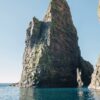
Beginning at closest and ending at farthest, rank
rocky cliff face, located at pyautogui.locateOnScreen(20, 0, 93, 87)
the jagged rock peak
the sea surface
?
the sea surface → rocky cliff face, located at pyautogui.locateOnScreen(20, 0, 93, 87) → the jagged rock peak

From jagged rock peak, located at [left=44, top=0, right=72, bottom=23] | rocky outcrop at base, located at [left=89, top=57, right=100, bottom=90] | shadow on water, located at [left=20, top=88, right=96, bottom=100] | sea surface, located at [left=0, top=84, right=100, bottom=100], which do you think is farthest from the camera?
jagged rock peak, located at [left=44, top=0, right=72, bottom=23]

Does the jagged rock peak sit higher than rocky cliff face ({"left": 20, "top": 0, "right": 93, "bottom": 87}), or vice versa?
the jagged rock peak

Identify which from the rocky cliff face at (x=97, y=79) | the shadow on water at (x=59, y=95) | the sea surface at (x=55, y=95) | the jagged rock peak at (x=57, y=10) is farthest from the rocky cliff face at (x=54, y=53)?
the shadow on water at (x=59, y=95)

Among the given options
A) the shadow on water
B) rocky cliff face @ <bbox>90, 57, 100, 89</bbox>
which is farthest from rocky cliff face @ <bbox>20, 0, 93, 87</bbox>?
the shadow on water

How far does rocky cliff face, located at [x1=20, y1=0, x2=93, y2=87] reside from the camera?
168 meters

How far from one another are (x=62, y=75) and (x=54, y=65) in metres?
7.32

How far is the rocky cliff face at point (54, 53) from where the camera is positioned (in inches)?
6624

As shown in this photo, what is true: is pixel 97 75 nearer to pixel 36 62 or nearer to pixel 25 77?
pixel 36 62

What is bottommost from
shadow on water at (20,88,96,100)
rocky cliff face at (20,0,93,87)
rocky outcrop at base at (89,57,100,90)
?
shadow on water at (20,88,96,100)

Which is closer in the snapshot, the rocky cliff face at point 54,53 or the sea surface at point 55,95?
the sea surface at point 55,95

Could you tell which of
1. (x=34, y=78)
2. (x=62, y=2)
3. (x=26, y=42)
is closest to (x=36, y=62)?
(x=34, y=78)

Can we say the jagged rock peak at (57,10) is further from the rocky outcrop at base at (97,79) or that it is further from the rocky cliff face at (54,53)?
the rocky outcrop at base at (97,79)

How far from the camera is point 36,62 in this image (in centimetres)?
17475

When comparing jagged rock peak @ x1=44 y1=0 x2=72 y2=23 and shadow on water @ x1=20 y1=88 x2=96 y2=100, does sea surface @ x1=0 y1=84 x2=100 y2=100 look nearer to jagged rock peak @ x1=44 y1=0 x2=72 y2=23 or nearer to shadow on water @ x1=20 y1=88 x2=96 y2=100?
shadow on water @ x1=20 y1=88 x2=96 y2=100
